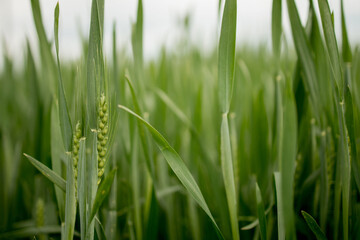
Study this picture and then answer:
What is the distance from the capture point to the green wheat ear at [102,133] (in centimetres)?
33

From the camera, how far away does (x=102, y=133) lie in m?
0.34

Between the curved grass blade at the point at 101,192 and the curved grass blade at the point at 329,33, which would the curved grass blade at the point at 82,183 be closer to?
the curved grass blade at the point at 101,192

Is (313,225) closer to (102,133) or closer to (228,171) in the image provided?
(228,171)

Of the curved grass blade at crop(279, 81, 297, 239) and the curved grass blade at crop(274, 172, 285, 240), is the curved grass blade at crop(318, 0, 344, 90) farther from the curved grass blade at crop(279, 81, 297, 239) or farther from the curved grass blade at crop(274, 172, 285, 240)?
the curved grass blade at crop(274, 172, 285, 240)

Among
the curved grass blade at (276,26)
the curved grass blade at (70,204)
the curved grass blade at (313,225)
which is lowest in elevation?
the curved grass blade at (313,225)

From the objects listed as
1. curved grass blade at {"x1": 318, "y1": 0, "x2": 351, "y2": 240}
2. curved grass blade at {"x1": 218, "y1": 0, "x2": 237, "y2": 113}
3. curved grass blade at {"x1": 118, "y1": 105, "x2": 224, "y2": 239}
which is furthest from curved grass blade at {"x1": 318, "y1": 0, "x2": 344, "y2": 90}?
curved grass blade at {"x1": 118, "y1": 105, "x2": 224, "y2": 239}

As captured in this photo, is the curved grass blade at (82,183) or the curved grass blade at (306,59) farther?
the curved grass blade at (306,59)

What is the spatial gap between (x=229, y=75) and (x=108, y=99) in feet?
0.58

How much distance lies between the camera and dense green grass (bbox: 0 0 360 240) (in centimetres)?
34

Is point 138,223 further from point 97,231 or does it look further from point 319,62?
point 319,62

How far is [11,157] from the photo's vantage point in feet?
2.25

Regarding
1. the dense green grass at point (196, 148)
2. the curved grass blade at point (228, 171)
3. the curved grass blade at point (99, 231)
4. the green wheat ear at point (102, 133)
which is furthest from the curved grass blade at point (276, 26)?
the curved grass blade at point (99, 231)

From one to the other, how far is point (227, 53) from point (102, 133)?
0.68 feet

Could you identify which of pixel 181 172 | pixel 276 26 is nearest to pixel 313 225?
pixel 181 172
